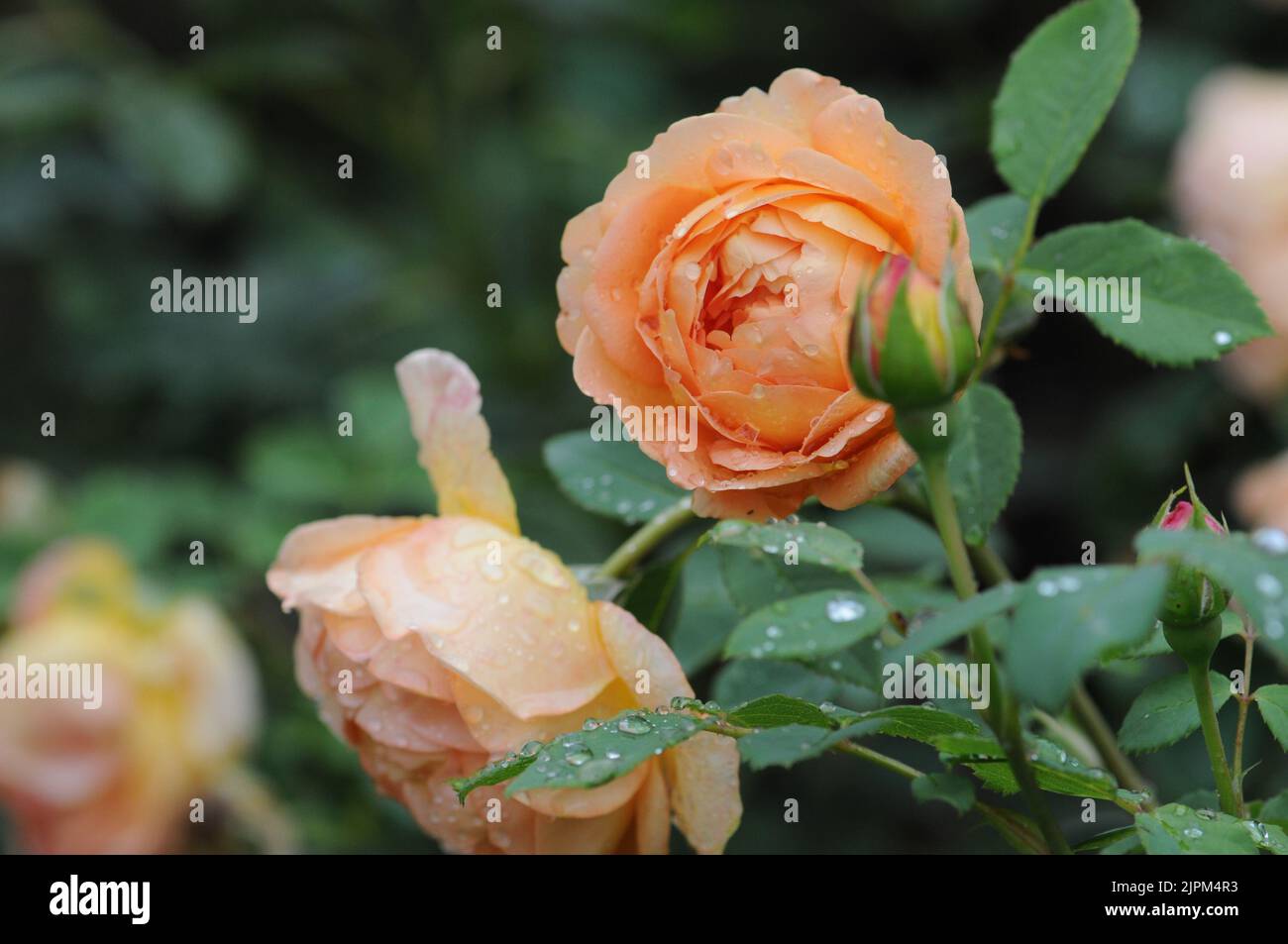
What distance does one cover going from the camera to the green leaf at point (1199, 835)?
0.45 m

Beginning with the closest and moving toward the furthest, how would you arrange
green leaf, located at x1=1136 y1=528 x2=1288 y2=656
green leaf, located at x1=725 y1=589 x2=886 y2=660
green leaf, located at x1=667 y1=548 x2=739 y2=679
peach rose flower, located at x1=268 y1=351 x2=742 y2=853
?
green leaf, located at x1=1136 y1=528 x2=1288 y2=656 → green leaf, located at x1=725 y1=589 x2=886 y2=660 → peach rose flower, located at x1=268 y1=351 x2=742 y2=853 → green leaf, located at x1=667 y1=548 x2=739 y2=679

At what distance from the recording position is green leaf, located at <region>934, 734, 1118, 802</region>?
18.9 inches

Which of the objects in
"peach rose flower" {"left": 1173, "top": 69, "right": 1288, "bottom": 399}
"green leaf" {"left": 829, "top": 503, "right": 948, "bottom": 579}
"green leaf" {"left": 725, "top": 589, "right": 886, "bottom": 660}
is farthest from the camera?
"peach rose flower" {"left": 1173, "top": 69, "right": 1288, "bottom": 399}

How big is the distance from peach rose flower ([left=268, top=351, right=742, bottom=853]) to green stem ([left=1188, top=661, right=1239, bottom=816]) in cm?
19

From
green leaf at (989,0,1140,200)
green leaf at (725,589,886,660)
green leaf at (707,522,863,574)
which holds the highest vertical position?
green leaf at (989,0,1140,200)

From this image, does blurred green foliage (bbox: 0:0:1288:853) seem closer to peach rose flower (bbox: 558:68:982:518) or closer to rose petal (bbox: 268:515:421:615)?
rose petal (bbox: 268:515:421:615)

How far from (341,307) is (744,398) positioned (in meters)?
1.56

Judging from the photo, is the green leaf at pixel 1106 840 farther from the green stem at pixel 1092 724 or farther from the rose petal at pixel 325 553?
the rose petal at pixel 325 553

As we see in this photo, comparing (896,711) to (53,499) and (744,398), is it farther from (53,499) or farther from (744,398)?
(53,499)

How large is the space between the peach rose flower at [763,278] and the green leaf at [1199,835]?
0.16 m

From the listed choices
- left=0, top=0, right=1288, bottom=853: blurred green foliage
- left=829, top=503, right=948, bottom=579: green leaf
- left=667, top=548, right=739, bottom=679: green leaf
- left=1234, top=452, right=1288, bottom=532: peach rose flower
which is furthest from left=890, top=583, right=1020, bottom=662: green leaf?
left=0, top=0, right=1288, bottom=853: blurred green foliage

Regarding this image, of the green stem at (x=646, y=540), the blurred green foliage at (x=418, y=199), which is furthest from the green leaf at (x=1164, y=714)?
the blurred green foliage at (x=418, y=199)

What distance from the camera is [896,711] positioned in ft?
1.59
